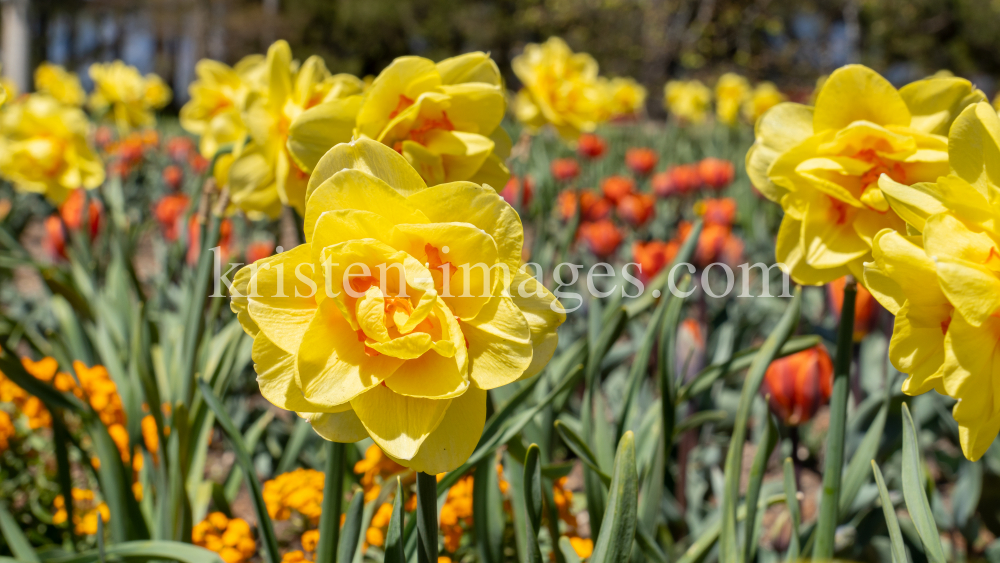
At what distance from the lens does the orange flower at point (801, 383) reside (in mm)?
1395

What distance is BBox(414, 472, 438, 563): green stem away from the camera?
2.23ft

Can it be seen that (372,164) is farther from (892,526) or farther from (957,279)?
(892,526)

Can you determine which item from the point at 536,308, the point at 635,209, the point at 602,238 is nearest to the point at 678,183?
the point at 635,209

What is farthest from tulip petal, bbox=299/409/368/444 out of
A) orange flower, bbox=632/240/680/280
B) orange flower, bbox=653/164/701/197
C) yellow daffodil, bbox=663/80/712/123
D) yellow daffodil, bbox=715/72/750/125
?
yellow daffodil, bbox=663/80/712/123

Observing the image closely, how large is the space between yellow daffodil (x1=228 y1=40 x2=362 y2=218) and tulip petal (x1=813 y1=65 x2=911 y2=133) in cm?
66

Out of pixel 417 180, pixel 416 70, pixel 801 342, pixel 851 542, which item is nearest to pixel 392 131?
pixel 416 70

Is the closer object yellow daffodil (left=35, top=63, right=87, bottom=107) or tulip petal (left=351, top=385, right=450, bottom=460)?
tulip petal (left=351, top=385, right=450, bottom=460)

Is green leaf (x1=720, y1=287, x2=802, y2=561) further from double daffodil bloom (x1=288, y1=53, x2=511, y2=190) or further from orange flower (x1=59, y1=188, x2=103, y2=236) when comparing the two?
orange flower (x1=59, y1=188, x2=103, y2=236)

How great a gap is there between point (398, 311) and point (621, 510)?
0.37 meters

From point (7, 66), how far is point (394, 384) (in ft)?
44.2

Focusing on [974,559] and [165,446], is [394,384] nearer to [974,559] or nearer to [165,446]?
[165,446]

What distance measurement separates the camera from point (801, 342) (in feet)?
3.95

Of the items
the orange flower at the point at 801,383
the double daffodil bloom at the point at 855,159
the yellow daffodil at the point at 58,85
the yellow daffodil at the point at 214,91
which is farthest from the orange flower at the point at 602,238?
the yellow daffodil at the point at 58,85

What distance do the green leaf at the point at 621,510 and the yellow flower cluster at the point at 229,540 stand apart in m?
0.69
